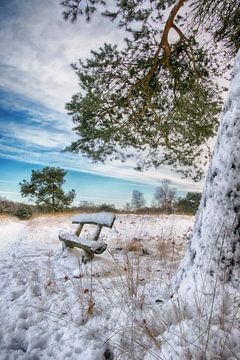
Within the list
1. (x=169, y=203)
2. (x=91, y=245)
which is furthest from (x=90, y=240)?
(x=169, y=203)

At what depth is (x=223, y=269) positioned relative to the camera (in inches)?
66.7

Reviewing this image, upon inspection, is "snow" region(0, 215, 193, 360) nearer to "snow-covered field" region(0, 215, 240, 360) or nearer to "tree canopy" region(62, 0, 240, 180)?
"snow-covered field" region(0, 215, 240, 360)

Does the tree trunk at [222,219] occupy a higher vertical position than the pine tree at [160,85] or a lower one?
lower

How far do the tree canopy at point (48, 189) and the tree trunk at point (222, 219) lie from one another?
22265 millimetres

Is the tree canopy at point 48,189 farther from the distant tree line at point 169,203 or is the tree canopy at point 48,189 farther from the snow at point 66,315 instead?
the snow at point 66,315

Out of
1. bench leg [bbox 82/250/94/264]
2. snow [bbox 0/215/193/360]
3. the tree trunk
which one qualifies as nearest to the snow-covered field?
snow [bbox 0/215/193/360]

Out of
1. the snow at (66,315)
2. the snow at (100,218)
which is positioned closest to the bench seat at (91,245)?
the snow at (100,218)

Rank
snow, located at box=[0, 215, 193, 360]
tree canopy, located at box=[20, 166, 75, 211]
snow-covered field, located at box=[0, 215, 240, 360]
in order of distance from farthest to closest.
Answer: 1. tree canopy, located at box=[20, 166, 75, 211]
2. snow, located at box=[0, 215, 193, 360]
3. snow-covered field, located at box=[0, 215, 240, 360]

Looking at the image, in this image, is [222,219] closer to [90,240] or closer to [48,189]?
[90,240]

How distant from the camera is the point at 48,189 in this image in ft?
75.9

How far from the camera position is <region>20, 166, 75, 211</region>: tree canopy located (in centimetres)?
2261

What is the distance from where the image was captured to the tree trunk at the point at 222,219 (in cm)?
169

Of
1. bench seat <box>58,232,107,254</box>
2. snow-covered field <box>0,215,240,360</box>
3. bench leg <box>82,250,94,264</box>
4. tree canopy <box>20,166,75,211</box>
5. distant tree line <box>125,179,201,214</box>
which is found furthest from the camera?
tree canopy <box>20,166,75,211</box>

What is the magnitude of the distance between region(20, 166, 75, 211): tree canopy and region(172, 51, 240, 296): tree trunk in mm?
22265
